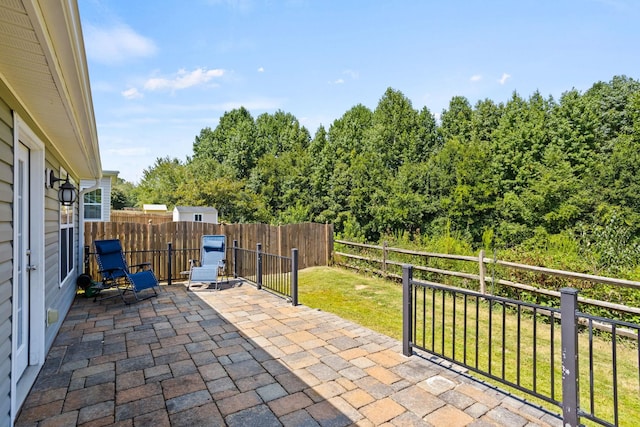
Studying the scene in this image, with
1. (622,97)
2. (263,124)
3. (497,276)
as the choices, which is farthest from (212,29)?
(263,124)

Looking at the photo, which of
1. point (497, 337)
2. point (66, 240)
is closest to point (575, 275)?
point (497, 337)

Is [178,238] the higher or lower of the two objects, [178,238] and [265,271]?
the higher

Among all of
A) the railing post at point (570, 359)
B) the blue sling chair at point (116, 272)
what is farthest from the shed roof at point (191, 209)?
the railing post at point (570, 359)

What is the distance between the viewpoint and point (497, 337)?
4598mm

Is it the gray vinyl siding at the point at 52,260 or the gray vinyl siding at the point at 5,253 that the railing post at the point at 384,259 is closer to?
the gray vinyl siding at the point at 52,260

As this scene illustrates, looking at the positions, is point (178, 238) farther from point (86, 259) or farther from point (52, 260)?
point (52, 260)

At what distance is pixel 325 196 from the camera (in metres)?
22.2

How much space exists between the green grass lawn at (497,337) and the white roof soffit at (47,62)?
3656mm

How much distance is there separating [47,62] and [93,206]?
1093 centimetres

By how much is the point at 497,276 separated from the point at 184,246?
22.3 ft

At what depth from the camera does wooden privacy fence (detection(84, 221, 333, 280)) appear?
712 centimetres

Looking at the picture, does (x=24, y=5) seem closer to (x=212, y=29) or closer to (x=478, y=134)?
(x=212, y=29)

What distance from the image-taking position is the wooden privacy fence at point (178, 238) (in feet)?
23.4

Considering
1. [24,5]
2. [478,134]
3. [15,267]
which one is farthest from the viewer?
[478,134]
